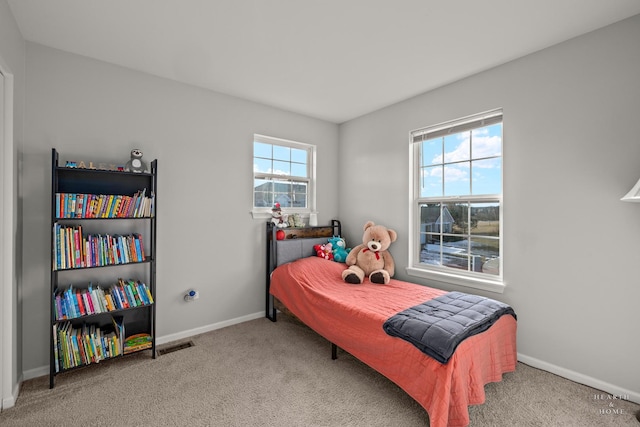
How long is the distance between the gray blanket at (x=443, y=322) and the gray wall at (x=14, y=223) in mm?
2389

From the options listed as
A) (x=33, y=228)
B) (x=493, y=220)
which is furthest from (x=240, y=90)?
(x=493, y=220)

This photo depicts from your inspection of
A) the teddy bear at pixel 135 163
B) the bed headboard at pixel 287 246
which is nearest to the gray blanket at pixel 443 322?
the bed headboard at pixel 287 246

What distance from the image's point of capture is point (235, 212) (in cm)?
316

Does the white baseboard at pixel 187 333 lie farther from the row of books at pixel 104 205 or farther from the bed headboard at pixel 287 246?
the row of books at pixel 104 205

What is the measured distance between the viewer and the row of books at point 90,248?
80.7 inches

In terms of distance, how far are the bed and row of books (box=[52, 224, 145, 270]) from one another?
4.48ft

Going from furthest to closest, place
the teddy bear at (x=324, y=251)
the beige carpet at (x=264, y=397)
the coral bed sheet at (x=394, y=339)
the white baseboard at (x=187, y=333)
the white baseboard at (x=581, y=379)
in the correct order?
the teddy bear at (x=324, y=251) < the white baseboard at (x=187, y=333) < the white baseboard at (x=581, y=379) < the beige carpet at (x=264, y=397) < the coral bed sheet at (x=394, y=339)

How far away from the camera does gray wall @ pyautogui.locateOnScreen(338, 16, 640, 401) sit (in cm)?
190

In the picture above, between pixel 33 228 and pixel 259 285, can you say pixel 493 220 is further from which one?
pixel 33 228

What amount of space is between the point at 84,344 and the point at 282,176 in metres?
2.39

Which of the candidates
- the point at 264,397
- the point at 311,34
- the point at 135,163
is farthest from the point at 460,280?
the point at 135,163

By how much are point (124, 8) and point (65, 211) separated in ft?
4.64

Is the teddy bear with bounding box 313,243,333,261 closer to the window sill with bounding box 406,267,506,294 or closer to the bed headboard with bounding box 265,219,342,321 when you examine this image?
the bed headboard with bounding box 265,219,342,321

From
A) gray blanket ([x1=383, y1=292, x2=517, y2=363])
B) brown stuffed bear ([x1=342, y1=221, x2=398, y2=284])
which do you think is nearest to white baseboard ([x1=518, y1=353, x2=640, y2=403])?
gray blanket ([x1=383, y1=292, x2=517, y2=363])
